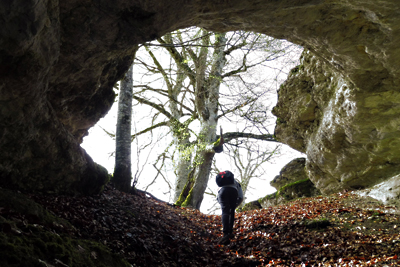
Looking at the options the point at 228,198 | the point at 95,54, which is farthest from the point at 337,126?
the point at 95,54

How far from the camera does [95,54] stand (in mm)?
4879

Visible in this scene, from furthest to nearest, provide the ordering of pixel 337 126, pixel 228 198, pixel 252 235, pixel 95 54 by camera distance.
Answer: pixel 337 126 → pixel 228 198 → pixel 252 235 → pixel 95 54

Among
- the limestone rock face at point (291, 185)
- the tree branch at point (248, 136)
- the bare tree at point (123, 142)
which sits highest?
the tree branch at point (248, 136)

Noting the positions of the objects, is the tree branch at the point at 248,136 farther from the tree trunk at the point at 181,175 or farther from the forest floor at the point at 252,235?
the forest floor at the point at 252,235

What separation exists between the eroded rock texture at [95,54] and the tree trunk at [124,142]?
168 centimetres

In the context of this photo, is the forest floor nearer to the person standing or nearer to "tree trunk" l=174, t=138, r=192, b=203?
the person standing

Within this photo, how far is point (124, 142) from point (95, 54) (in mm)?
4089

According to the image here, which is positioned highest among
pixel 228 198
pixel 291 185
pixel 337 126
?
pixel 337 126

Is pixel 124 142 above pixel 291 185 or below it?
below

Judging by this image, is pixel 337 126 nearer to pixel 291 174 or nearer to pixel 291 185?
pixel 291 185

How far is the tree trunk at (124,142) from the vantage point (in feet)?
27.1

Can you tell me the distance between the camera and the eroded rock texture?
12.1ft

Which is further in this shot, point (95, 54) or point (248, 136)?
point (248, 136)

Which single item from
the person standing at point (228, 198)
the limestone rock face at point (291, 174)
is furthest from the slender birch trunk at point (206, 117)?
the limestone rock face at point (291, 174)
